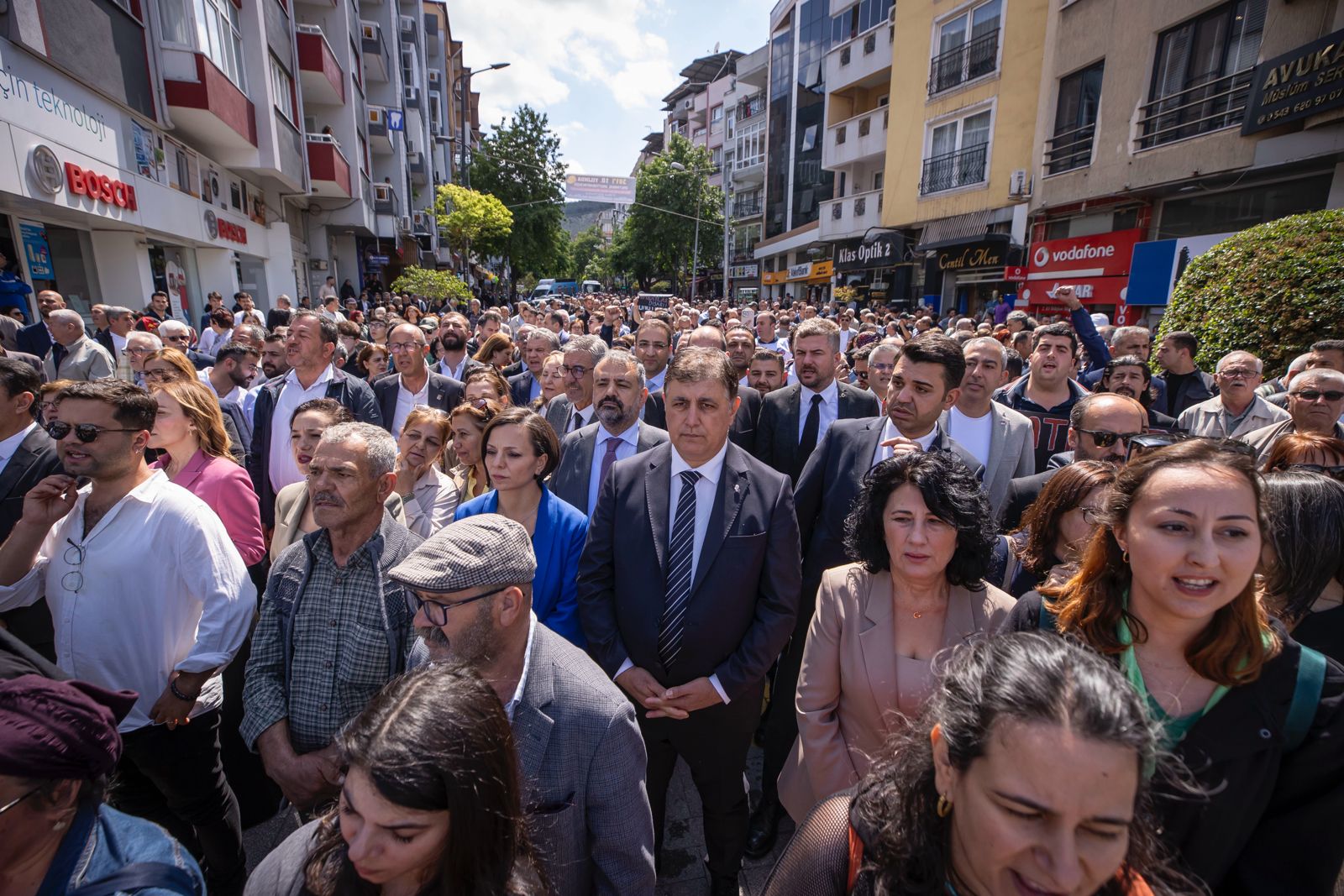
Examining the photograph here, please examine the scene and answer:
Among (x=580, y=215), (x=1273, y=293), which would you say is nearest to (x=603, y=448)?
(x=1273, y=293)

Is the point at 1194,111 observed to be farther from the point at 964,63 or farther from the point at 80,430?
the point at 80,430

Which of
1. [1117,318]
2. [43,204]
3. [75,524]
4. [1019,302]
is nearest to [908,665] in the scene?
[75,524]

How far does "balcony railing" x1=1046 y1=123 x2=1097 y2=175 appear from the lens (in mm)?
13992

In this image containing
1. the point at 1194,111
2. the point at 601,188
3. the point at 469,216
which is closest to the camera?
the point at 1194,111

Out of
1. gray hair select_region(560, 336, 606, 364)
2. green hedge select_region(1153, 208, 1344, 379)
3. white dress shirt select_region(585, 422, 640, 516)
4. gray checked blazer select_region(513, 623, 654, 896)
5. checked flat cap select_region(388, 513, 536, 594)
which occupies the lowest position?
gray checked blazer select_region(513, 623, 654, 896)

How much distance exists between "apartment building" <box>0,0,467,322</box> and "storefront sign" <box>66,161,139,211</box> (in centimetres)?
2

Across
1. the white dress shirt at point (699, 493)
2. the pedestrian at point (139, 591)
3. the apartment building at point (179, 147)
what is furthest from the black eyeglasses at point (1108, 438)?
the apartment building at point (179, 147)

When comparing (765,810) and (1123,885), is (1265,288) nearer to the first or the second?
(765,810)

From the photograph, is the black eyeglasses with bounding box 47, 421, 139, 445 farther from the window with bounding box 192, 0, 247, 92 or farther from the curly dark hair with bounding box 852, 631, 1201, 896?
the window with bounding box 192, 0, 247, 92

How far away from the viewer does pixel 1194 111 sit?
1143 cm

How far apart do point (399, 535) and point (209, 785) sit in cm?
133

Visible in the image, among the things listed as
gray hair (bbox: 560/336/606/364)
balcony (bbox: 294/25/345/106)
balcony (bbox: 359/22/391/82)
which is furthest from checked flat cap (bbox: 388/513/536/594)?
balcony (bbox: 359/22/391/82)

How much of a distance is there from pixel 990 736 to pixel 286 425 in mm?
4864

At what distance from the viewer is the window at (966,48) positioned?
663 inches
